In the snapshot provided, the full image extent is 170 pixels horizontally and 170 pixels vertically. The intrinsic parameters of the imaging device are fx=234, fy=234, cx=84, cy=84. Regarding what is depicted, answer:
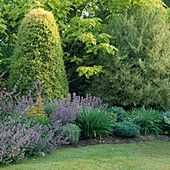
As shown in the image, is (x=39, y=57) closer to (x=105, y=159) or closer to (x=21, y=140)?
(x=21, y=140)

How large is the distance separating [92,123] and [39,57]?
2.17 metres

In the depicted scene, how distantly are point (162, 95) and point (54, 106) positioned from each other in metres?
3.79

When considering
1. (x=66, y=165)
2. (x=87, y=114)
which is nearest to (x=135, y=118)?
(x=87, y=114)

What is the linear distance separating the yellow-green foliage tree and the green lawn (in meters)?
2.03

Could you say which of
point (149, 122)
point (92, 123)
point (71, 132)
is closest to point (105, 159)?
point (71, 132)

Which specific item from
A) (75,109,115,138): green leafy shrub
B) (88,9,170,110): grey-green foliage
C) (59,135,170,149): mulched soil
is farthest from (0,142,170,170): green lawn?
(88,9,170,110): grey-green foliage

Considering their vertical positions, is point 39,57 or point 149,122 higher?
point 39,57

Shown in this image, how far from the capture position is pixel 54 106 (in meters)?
5.27

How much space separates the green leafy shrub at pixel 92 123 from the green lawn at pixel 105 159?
1.55ft

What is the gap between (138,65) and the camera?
24.7 feet

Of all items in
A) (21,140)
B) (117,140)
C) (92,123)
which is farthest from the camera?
(117,140)

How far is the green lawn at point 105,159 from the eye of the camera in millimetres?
3355

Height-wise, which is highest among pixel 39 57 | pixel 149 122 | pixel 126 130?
pixel 39 57

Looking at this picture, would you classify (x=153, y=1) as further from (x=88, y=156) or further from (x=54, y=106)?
(x=88, y=156)
